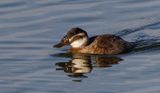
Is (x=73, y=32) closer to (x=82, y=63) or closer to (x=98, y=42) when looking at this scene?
(x=98, y=42)

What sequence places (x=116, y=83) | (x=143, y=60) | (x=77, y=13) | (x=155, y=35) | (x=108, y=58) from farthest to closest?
(x=77, y=13)
(x=155, y=35)
(x=108, y=58)
(x=143, y=60)
(x=116, y=83)

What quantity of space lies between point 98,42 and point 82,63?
4.66 ft

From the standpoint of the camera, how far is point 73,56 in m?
19.5

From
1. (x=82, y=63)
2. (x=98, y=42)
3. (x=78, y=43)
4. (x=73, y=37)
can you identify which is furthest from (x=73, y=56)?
(x=82, y=63)

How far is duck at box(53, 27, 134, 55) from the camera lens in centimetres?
1945

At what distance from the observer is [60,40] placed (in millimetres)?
20062

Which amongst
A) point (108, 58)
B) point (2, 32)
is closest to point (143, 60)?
point (108, 58)

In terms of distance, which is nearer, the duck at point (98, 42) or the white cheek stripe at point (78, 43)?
the duck at point (98, 42)

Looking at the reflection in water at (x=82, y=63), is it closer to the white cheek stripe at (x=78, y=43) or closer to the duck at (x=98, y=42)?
the duck at (x=98, y=42)

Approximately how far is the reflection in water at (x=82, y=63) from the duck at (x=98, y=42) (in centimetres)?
31

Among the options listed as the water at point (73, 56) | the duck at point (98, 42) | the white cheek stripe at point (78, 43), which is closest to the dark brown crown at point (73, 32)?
the duck at point (98, 42)

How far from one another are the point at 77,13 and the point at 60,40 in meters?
2.94

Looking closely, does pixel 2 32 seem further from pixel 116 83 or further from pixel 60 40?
pixel 116 83

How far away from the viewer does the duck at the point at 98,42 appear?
19453mm
